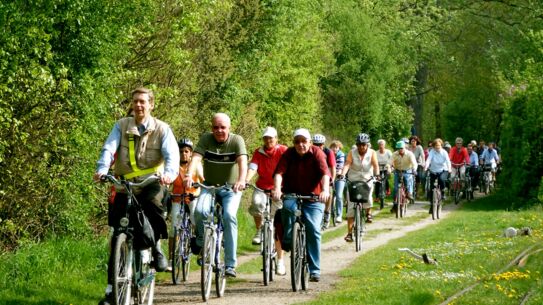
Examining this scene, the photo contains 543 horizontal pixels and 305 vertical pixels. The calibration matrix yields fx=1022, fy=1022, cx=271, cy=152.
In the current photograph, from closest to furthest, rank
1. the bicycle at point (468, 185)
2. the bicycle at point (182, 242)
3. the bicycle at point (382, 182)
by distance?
the bicycle at point (182, 242)
the bicycle at point (382, 182)
the bicycle at point (468, 185)

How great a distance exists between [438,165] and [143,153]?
1852 centimetres

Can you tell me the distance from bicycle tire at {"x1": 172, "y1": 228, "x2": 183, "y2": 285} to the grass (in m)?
2.12

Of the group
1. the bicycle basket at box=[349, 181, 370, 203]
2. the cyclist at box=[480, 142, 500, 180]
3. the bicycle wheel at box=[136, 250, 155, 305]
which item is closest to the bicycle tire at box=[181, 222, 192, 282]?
the bicycle wheel at box=[136, 250, 155, 305]

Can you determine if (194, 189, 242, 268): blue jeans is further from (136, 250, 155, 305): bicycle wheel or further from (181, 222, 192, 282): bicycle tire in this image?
(136, 250, 155, 305): bicycle wheel

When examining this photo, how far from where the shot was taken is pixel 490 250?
1764cm

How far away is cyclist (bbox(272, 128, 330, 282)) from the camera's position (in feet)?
42.5

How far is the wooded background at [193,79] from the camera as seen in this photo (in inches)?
523

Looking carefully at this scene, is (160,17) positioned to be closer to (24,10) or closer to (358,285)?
(24,10)

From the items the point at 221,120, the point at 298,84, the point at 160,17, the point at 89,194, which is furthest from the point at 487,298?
the point at 298,84

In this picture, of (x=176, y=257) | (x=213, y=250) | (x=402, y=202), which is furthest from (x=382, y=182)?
(x=213, y=250)

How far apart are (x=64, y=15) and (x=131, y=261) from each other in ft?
15.7

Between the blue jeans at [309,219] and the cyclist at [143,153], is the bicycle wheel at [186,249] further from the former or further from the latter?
the cyclist at [143,153]

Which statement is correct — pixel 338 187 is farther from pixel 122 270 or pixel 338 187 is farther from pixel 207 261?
pixel 122 270

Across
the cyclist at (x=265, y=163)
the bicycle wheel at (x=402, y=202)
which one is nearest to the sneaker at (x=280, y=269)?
the cyclist at (x=265, y=163)
